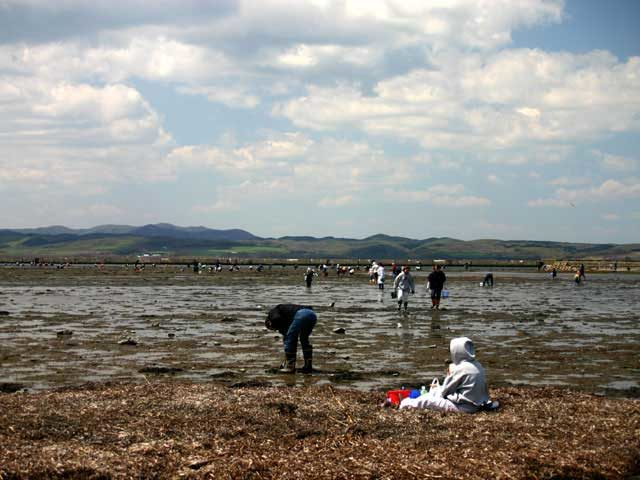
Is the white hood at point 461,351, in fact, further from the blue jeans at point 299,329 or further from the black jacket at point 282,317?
the black jacket at point 282,317

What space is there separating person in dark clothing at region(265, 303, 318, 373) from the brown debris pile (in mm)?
3589

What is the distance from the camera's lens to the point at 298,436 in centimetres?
1065

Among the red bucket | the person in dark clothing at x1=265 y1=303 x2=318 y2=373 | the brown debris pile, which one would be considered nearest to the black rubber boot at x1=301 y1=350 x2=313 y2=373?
the person in dark clothing at x1=265 y1=303 x2=318 y2=373

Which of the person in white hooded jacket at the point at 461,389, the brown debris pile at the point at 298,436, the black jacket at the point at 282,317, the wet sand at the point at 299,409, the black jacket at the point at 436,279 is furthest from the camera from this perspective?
the black jacket at the point at 436,279

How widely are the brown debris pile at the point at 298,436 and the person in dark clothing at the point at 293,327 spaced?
3.59 metres

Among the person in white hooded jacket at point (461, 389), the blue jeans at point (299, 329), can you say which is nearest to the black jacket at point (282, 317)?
the blue jeans at point (299, 329)

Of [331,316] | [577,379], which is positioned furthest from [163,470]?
[331,316]

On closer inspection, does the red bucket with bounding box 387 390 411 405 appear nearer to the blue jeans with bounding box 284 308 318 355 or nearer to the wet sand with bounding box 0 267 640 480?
the wet sand with bounding box 0 267 640 480

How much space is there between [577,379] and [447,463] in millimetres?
8162

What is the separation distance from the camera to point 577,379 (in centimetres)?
1647

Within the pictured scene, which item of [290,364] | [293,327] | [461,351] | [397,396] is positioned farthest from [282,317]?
[461,351]

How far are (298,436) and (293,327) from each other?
613cm

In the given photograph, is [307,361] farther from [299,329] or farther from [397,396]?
[397,396]

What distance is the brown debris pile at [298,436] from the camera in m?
9.12
